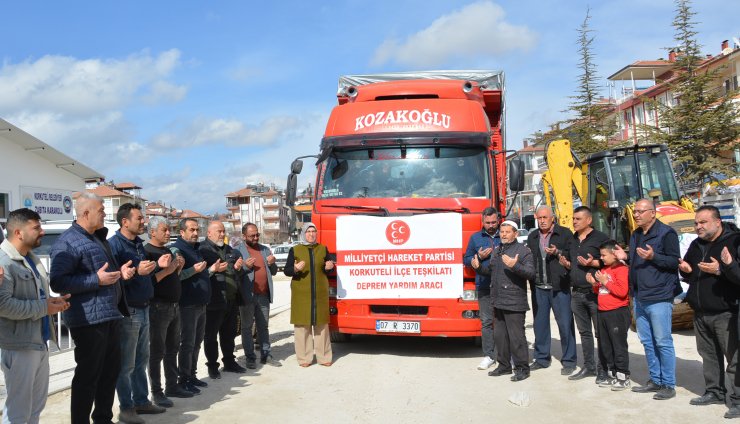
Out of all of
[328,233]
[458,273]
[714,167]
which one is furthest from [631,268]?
[714,167]

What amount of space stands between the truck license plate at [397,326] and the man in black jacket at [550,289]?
153cm

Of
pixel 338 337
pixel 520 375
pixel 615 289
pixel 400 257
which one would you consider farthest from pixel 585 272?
pixel 338 337

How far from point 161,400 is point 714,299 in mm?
5360

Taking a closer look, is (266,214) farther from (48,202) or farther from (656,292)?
(656,292)

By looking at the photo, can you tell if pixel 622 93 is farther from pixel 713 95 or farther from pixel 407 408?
pixel 407 408

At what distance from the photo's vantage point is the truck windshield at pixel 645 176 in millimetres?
11781

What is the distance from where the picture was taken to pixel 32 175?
19062 millimetres

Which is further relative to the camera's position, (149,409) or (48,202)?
(48,202)

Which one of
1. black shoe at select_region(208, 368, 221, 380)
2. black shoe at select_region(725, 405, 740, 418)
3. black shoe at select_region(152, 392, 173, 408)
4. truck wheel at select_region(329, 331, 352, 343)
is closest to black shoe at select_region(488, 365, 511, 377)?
black shoe at select_region(725, 405, 740, 418)

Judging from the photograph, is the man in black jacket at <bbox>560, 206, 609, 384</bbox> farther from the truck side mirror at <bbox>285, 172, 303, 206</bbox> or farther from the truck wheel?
the truck side mirror at <bbox>285, 172, 303, 206</bbox>

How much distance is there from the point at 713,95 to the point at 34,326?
87.8ft

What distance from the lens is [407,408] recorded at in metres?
6.07

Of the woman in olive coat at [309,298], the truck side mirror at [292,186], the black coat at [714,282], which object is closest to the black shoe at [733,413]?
the black coat at [714,282]

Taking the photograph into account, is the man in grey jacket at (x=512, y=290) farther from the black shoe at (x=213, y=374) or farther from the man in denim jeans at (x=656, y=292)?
the black shoe at (x=213, y=374)
